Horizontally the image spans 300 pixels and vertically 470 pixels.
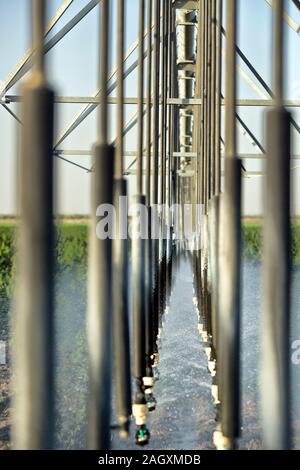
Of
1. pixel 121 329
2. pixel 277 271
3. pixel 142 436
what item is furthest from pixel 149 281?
pixel 277 271

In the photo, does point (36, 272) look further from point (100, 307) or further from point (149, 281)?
point (149, 281)

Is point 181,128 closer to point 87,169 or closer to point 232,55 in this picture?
point 87,169

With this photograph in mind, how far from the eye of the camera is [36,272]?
5.82 feet

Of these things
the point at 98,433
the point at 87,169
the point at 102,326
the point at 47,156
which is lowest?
the point at 98,433

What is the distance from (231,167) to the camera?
2812 millimetres

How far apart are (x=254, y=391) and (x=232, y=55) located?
46.5 ft

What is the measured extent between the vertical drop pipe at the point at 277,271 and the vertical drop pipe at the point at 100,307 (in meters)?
0.50

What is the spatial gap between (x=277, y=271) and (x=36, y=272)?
77cm

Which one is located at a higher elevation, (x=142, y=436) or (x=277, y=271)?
(x=277, y=271)

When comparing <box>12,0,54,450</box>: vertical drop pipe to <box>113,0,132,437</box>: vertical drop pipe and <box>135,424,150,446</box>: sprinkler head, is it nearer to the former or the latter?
<box>113,0,132,437</box>: vertical drop pipe

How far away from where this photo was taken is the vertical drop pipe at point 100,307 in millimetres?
2322

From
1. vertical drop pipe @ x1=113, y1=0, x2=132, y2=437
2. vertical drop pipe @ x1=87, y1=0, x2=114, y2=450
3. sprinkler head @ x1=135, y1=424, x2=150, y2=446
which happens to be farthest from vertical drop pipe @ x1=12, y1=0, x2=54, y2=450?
sprinkler head @ x1=135, y1=424, x2=150, y2=446

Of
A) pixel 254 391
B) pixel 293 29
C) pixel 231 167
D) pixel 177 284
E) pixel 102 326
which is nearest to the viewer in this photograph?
pixel 102 326
